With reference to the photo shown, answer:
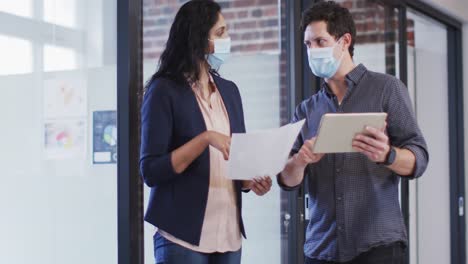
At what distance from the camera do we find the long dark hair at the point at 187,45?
87.0 inches

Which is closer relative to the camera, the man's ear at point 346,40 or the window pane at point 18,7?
the window pane at point 18,7

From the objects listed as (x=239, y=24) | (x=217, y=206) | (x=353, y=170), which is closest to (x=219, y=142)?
(x=217, y=206)

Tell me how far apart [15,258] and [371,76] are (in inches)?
47.3

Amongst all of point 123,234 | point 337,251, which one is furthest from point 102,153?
point 337,251

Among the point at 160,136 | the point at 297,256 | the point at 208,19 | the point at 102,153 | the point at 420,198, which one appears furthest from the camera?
the point at 420,198

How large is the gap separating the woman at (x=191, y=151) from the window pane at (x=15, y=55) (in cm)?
39

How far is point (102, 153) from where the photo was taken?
97.4 inches

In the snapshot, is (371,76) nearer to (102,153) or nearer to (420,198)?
(102,153)

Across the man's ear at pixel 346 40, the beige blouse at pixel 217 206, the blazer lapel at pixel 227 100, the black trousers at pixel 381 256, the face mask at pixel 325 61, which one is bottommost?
the black trousers at pixel 381 256

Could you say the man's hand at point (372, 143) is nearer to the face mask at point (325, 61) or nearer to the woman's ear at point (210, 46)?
the face mask at point (325, 61)

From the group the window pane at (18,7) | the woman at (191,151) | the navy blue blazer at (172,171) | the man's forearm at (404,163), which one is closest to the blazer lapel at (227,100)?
the woman at (191,151)

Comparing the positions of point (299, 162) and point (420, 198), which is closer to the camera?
point (299, 162)

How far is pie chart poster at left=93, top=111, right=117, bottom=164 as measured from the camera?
2.47 meters

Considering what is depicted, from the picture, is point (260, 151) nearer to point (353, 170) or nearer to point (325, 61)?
point (353, 170)
